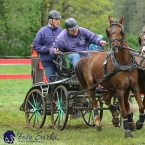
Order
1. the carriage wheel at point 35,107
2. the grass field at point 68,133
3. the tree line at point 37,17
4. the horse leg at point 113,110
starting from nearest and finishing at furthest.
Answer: the grass field at point 68,133
the horse leg at point 113,110
the carriage wheel at point 35,107
the tree line at point 37,17

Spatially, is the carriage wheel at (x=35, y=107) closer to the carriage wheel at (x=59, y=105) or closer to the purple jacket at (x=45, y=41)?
the carriage wheel at (x=59, y=105)

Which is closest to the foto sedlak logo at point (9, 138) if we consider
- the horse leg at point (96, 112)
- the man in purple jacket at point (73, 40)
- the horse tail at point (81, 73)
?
the horse leg at point (96, 112)

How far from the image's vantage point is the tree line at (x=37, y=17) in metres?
38.5

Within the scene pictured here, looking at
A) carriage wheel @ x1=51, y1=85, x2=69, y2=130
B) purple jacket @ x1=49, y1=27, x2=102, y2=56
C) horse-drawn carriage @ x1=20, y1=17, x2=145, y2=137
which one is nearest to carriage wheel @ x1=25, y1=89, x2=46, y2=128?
horse-drawn carriage @ x1=20, y1=17, x2=145, y2=137

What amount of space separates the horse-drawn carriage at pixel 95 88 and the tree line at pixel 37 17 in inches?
1052

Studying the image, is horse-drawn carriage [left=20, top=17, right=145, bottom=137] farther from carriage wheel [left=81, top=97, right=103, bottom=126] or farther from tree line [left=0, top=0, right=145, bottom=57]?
Result: tree line [left=0, top=0, right=145, bottom=57]

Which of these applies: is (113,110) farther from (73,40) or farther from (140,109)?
(73,40)

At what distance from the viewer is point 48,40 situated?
1062 centimetres

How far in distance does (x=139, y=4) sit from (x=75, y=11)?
15.4 ft

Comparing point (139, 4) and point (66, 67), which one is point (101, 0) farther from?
point (66, 67)

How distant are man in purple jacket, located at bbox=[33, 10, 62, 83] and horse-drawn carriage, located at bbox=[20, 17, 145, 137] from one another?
1.08 feet

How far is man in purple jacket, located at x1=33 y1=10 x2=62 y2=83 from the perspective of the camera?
412 inches

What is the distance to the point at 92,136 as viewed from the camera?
8.80m

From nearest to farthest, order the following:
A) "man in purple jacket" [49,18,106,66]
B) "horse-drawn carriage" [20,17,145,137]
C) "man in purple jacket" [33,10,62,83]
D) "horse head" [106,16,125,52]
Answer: "horse head" [106,16,125,52] < "horse-drawn carriage" [20,17,145,137] < "man in purple jacket" [49,18,106,66] < "man in purple jacket" [33,10,62,83]
